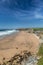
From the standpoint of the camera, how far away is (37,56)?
55.0 feet

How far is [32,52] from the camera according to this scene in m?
18.1

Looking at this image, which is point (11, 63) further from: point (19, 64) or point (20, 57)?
point (20, 57)

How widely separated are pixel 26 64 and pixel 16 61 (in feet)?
3.50

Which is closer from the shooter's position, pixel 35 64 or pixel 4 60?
pixel 4 60

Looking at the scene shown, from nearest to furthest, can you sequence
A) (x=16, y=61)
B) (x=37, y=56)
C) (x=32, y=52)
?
(x=16, y=61), (x=37, y=56), (x=32, y=52)

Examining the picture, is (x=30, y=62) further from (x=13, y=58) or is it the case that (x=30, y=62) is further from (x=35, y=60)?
(x=13, y=58)

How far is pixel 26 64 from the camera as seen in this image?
47.9ft

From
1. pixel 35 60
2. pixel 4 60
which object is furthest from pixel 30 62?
pixel 4 60

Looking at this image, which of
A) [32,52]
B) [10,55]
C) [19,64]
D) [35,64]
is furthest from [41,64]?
[32,52]

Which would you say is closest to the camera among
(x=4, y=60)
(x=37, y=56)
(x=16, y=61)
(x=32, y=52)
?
(x=4, y=60)

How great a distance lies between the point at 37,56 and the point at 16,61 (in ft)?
11.1

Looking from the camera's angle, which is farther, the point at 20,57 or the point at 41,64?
the point at 20,57

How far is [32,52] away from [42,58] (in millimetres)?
2406

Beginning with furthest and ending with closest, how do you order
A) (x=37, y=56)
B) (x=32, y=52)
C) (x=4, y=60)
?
(x=32, y=52) → (x=37, y=56) → (x=4, y=60)
